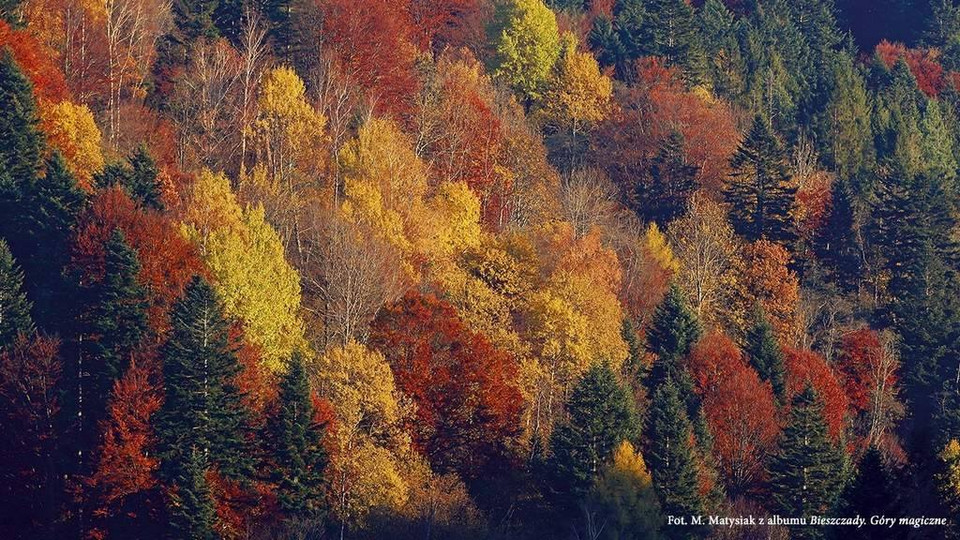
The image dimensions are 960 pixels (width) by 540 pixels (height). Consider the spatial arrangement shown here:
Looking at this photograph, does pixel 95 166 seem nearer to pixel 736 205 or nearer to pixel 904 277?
pixel 736 205

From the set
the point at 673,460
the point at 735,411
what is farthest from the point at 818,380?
the point at 673,460

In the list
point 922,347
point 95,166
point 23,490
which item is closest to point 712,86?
point 922,347

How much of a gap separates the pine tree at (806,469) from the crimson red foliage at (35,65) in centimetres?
3272

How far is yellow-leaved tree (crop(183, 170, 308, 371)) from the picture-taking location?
198 ft

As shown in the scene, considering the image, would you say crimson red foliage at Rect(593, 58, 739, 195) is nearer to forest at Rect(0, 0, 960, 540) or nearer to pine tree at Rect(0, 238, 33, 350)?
forest at Rect(0, 0, 960, 540)

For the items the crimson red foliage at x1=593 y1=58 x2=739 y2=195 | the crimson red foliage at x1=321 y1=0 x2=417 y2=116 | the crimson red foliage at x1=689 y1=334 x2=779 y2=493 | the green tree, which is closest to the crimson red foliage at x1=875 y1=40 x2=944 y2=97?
the crimson red foliage at x1=593 y1=58 x2=739 y2=195

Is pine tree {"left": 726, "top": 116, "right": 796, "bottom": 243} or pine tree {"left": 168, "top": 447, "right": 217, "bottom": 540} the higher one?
pine tree {"left": 726, "top": 116, "right": 796, "bottom": 243}

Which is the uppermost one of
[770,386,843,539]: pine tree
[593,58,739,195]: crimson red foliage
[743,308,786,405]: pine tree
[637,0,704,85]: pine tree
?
[637,0,704,85]: pine tree

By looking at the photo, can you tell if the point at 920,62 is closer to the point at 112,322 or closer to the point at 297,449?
the point at 297,449

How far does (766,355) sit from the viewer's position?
6862cm

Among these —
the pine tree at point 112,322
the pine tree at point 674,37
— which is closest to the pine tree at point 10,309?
the pine tree at point 112,322

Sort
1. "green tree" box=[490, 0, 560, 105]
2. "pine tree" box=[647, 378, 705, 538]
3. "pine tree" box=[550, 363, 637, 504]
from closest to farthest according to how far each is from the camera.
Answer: "pine tree" box=[647, 378, 705, 538], "pine tree" box=[550, 363, 637, 504], "green tree" box=[490, 0, 560, 105]

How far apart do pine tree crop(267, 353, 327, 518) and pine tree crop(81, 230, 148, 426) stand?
5.73 meters

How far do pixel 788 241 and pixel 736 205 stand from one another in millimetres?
3301
